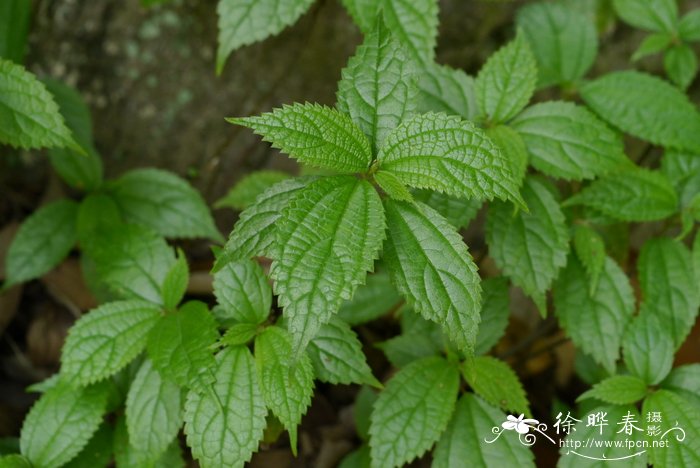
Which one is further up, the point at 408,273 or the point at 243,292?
the point at 408,273

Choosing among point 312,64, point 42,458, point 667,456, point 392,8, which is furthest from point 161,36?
point 667,456

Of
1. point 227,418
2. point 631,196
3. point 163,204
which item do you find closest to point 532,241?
point 631,196

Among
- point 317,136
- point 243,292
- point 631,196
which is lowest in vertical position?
point 243,292

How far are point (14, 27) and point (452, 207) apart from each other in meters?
1.62

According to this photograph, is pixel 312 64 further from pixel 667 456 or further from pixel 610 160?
pixel 667 456

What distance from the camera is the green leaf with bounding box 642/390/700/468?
66.7 inches

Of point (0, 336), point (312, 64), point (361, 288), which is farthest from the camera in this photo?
point (312, 64)

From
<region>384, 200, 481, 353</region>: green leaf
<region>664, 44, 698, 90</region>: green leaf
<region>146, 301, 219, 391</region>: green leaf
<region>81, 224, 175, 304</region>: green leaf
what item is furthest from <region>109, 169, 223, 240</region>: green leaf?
<region>664, 44, 698, 90</region>: green leaf

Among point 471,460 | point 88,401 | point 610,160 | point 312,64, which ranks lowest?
point 471,460

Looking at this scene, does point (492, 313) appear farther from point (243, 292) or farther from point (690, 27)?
point (690, 27)

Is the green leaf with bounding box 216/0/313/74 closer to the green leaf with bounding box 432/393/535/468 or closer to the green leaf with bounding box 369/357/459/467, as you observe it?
the green leaf with bounding box 369/357/459/467

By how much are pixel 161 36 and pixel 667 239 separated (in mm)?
2106

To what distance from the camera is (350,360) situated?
1.68m

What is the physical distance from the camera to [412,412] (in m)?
1.82
